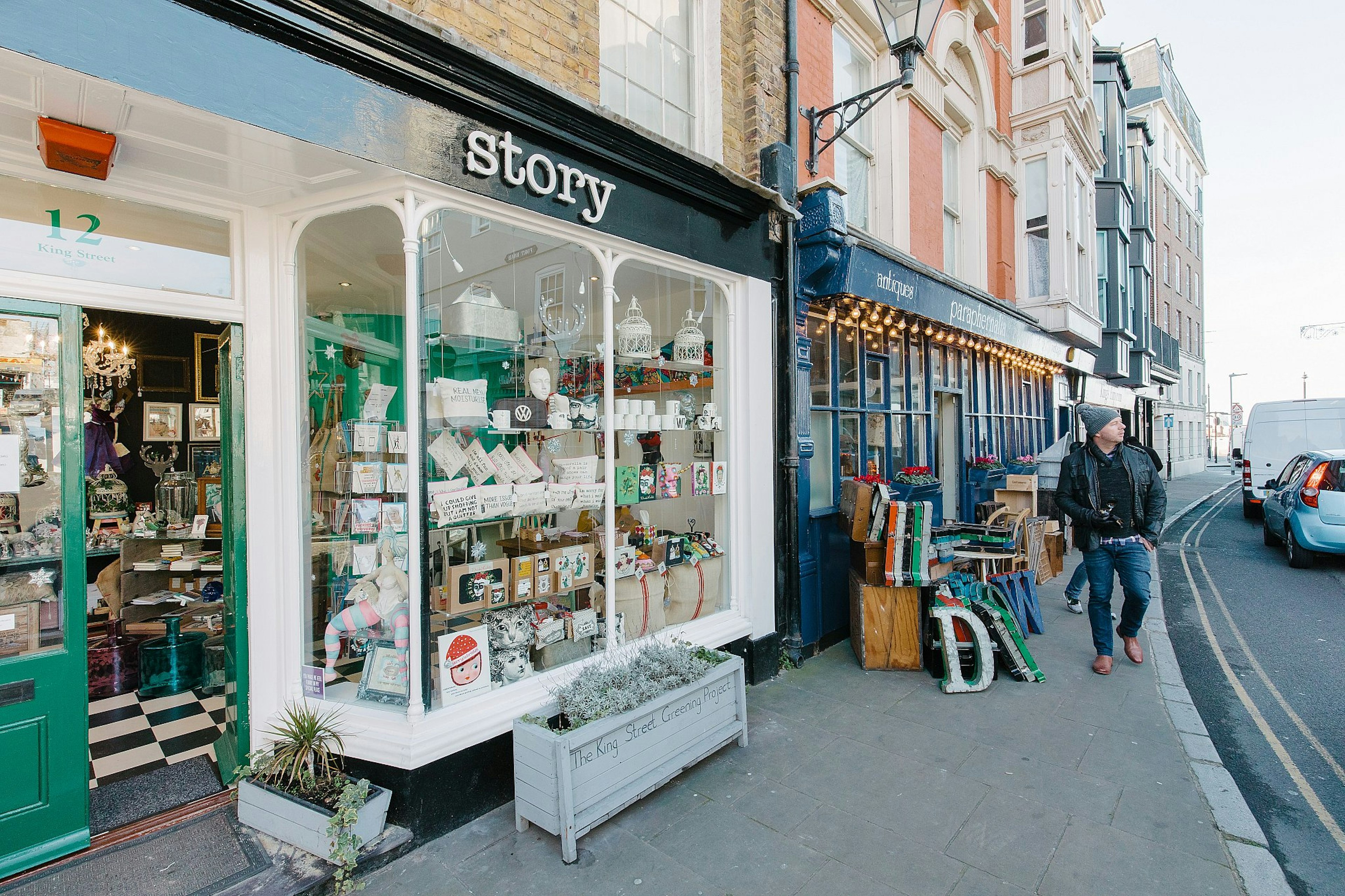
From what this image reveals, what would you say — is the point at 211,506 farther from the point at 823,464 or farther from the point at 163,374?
the point at 823,464

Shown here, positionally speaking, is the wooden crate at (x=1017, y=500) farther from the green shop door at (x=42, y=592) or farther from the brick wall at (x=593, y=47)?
the green shop door at (x=42, y=592)

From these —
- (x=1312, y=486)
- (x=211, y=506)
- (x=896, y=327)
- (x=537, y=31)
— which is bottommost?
(x=1312, y=486)

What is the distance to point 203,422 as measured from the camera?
24.6 feet

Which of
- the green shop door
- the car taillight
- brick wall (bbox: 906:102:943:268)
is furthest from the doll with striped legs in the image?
the car taillight

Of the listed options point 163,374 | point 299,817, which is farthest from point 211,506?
point 299,817

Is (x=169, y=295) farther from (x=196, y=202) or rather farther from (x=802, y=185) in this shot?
(x=802, y=185)

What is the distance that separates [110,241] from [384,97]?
4.58ft

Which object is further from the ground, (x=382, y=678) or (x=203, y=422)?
(x=203, y=422)

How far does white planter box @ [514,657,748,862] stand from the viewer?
2932mm

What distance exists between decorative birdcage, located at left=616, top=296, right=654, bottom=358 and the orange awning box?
268 cm

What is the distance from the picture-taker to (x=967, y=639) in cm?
500

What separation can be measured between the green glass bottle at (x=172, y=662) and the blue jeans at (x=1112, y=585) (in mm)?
6866

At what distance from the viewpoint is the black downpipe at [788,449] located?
17.3ft

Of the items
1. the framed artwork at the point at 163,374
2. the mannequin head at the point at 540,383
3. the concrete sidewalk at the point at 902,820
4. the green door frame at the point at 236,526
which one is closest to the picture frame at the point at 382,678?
the green door frame at the point at 236,526
